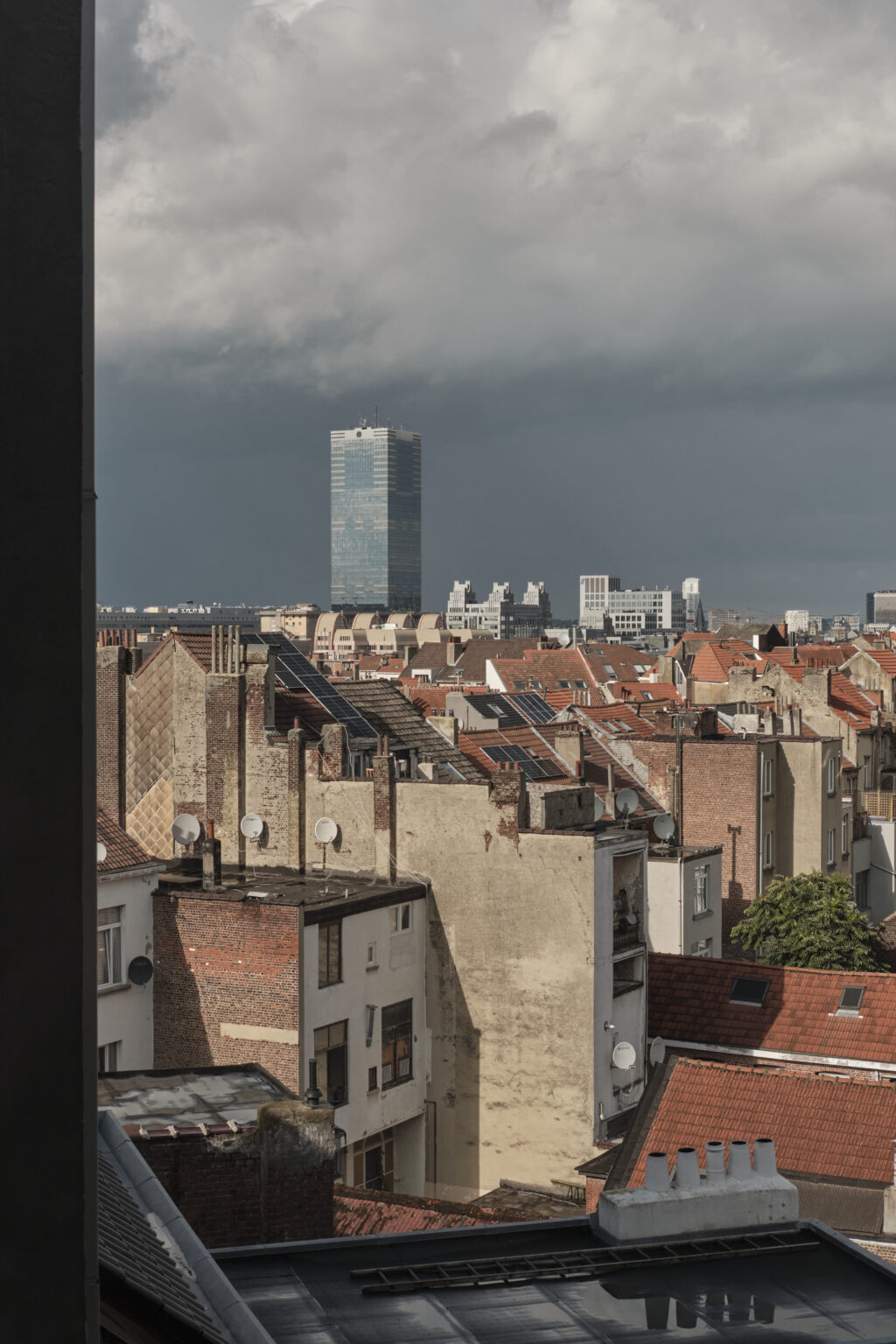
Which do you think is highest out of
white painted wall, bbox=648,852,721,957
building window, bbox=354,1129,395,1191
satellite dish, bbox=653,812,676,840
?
satellite dish, bbox=653,812,676,840

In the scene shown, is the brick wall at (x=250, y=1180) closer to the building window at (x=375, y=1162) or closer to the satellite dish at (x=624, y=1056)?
the building window at (x=375, y=1162)

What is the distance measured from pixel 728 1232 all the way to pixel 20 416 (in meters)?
10.6

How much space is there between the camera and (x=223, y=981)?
3453 centimetres

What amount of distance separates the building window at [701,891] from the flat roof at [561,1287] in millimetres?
34871

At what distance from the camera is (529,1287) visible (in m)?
11.1

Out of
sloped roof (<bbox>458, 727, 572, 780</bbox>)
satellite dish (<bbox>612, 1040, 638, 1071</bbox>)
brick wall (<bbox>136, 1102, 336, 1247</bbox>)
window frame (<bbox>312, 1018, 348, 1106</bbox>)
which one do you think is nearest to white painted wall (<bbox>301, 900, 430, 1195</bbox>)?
window frame (<bbox>312, 1018, 348, 1106</bbox>)

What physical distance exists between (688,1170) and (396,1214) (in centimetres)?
1239

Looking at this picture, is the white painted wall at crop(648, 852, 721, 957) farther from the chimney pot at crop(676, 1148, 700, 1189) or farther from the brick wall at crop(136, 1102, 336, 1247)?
the chimney pot at crop(676, 1148, 700, 1189)

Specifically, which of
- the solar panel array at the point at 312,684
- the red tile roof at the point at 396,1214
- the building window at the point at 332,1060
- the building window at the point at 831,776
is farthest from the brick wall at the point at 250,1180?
the building window at the point at 831,776

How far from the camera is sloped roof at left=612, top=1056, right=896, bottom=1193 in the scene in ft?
87.5

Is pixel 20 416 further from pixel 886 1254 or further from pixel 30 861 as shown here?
pixel 886 1254

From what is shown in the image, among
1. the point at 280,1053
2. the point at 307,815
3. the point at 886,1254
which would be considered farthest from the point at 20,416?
the point at 307,815

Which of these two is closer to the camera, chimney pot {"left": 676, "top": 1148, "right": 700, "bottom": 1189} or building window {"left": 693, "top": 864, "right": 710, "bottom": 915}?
chimney pot {"left": 676, "top": 1148, "right": 700, "bottom": 1189}

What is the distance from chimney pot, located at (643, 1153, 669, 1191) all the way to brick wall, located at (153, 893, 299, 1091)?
21431 millimetres
